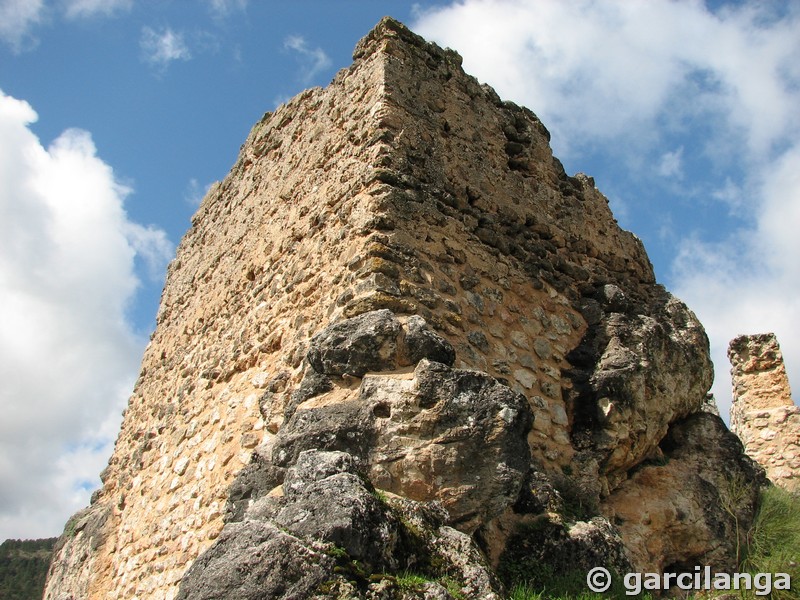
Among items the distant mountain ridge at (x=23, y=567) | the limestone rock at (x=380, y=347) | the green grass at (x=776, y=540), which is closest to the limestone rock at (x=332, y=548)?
the limestone rock at (x=380, y=347)

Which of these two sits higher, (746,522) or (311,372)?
(311,372)

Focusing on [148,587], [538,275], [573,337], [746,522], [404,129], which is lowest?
[148,587]

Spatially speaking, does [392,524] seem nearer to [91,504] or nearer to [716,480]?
[716,480]

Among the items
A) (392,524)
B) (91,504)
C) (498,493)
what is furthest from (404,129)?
(91,504)

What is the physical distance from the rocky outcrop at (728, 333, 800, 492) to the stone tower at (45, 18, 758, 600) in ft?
8.15

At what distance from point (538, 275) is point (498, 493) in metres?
2.53

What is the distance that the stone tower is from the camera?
329 centimetres

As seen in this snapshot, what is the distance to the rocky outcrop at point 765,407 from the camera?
25.8 feet

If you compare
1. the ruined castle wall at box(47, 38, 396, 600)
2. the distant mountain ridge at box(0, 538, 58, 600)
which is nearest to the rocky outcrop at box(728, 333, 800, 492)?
the ruined castle wall at box(47, 38, 396, 600)

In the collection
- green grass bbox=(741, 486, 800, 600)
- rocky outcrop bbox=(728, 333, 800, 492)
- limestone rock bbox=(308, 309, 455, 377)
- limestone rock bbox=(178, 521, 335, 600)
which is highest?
rocky outcrop bbox=(728, 333, 800, 492)

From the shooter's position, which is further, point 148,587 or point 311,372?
point 148,587

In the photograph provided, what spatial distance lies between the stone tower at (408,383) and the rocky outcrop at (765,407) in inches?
97.8

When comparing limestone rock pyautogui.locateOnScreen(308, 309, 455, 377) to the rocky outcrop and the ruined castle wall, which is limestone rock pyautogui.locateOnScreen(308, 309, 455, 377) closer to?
the ruined castle wall

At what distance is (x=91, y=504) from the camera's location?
797cm
